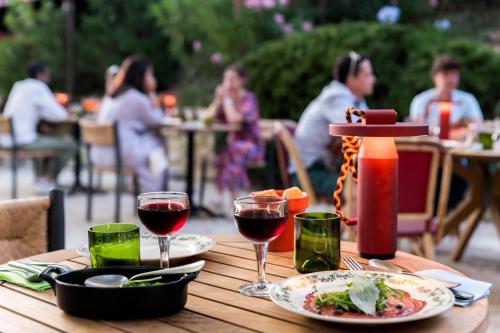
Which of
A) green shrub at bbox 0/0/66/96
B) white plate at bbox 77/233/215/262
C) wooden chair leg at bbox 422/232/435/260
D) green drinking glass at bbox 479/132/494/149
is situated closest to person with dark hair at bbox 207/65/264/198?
green drinking glass at bbox 479/132/494/149

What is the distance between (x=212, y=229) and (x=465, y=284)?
4.60 m

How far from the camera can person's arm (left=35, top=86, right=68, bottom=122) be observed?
293 inches

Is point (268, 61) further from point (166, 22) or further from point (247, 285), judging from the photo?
point (247, 285)

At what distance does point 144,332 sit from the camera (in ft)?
Result: 3.86

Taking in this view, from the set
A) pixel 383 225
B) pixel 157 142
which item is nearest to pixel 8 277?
pixel 383 225

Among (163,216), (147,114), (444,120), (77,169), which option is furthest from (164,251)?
(77,169)

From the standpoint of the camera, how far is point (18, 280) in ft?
4.82

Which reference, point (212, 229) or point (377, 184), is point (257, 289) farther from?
point (212, 229)

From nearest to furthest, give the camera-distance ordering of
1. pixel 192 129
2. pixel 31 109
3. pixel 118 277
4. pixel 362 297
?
pixel 362 297
pixel 118 277
pixel 192 129
pixel 31 109

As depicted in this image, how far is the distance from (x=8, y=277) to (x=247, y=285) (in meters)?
0.48

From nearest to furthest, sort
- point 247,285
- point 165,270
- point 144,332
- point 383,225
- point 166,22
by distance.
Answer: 1. point 144,332
2. point 165,270
3. point 247,285
4. point 383,225
5. point 166,22

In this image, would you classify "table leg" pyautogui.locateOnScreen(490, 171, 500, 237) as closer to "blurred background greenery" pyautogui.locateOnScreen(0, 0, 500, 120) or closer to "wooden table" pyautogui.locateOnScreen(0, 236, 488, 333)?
"blurred background greenery" pyautogui.locateOnScreen(0, 0, 500, 120)

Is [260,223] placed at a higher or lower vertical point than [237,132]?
lower

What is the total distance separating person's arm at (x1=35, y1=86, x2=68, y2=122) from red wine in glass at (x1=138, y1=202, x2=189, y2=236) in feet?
20.5
